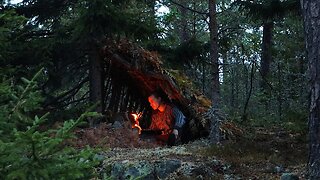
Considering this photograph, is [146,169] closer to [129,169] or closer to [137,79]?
→ [129,169]

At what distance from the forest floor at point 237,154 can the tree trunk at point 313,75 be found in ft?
6.98

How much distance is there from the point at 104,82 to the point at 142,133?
1949 millimetres

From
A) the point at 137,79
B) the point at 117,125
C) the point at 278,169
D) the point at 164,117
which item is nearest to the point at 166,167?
the point at 278,169

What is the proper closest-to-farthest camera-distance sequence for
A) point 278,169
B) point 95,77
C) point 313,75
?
1. point 313,75
2. point 278,169
3. point 95,77

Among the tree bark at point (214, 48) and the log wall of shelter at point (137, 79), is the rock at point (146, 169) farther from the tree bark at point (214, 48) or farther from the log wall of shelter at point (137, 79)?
the log wall of shelter at point (137, 79)

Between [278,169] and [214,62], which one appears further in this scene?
[214,62]

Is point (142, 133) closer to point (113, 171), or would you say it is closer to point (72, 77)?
point (72, 77)

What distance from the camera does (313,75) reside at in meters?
4.80

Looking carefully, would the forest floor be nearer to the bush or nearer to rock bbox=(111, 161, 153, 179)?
rock bbox=(111, 161, 153, 179)

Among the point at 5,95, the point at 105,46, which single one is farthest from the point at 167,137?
the point at 5,95

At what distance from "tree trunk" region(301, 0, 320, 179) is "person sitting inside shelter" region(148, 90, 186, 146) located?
22.4 feet

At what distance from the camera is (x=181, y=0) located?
22859 millimetres

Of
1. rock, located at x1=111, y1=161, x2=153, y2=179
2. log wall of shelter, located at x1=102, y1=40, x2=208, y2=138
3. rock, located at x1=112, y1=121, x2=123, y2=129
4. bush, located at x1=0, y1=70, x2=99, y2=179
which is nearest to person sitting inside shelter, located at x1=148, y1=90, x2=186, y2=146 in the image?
log wall of shelter, located at x1=102, y1=40, x2=208, y2=138

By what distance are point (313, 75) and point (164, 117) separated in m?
7.85
